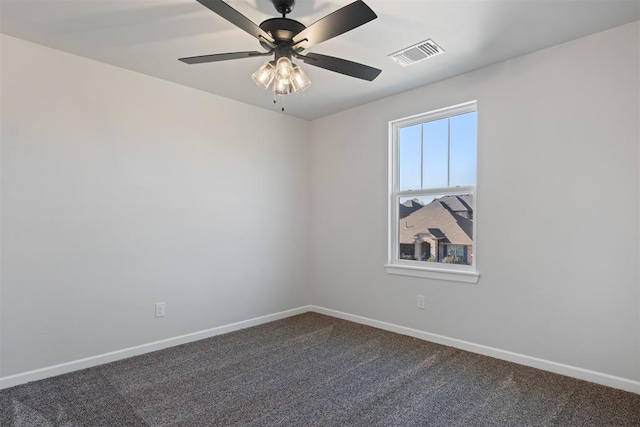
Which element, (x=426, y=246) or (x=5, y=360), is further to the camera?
(x=426, y=246)

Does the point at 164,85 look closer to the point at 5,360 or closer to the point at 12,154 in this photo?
the point at 12,154

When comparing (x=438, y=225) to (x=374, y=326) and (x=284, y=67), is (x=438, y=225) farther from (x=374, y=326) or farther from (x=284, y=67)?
(x=284, y=67)

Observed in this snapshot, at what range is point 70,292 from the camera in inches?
106

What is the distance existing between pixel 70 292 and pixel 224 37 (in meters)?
2.23

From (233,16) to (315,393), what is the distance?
7.45ft

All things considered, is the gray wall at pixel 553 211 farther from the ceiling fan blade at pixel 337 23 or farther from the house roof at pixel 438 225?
the ceiling fan blade at pixel 337 23

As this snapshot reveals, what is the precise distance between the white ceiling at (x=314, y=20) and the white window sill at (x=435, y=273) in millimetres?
1757

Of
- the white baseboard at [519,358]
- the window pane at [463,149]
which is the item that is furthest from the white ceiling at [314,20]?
the white baseboard at [519,358]

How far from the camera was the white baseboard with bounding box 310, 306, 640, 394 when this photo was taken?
234 cm

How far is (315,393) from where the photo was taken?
2.35 m

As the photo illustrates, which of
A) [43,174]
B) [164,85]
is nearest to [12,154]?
[43,174]

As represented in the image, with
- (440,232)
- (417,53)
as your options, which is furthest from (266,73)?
(440,232)

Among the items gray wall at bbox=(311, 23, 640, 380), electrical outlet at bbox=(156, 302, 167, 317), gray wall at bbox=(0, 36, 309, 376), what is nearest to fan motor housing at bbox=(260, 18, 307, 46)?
gray wall at bbox=(0, 36, 309, 376)

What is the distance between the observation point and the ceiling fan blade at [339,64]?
6.59 ft
